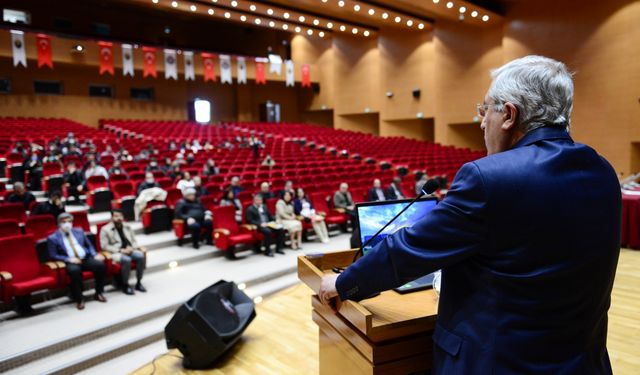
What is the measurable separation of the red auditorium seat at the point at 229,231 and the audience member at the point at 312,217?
3.17ft

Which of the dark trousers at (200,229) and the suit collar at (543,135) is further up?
the suit collar at (543,135)

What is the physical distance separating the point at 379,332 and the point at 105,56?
13.6m

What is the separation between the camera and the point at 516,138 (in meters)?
0.91

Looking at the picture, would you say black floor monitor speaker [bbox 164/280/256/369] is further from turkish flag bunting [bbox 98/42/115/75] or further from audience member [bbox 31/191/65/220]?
turkish flag bunting [bbox 98/42/115/75]

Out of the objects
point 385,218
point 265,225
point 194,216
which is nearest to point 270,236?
point 265,225

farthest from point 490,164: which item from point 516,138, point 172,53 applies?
point 172,53

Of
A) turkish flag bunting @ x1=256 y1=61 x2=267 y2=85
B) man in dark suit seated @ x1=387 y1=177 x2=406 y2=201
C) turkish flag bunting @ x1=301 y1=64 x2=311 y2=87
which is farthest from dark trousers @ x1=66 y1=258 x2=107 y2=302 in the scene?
turkish flag bunting @ x1=301 y1=64 x2=311 y2=87

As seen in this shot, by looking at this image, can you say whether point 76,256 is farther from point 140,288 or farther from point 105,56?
point 105,56

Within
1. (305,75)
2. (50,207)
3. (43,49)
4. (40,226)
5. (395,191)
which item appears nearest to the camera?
(40,226)

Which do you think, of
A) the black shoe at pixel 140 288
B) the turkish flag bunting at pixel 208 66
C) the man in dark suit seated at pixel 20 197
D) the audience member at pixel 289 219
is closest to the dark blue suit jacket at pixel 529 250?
the black shoe at pixel 140 288

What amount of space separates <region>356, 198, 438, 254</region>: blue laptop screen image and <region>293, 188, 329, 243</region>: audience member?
4489 millimetres

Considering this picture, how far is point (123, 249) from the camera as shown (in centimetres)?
407

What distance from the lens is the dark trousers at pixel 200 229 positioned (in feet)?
16.8

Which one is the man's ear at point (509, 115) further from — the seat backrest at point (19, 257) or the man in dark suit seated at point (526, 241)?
the seat backrest at point (19, 257)
